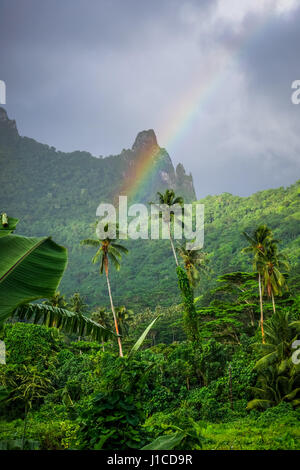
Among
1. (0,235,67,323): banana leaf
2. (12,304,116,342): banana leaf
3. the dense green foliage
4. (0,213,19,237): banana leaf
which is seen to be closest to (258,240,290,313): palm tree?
the dense green foliage

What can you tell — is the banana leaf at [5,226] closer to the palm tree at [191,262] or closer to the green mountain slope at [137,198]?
the palm tree at [191,262]

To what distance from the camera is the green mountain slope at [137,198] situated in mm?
76062

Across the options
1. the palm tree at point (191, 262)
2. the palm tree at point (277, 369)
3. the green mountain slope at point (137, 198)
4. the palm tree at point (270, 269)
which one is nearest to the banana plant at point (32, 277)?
the palm tree at point (277, 369)

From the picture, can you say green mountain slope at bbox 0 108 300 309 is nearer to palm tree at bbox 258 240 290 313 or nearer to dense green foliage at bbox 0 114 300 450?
dense green foliage at bbox 0 114 300 450

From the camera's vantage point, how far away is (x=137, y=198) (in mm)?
186375

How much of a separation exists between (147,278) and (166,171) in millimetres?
113192

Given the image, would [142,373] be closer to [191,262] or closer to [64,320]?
[64,320]

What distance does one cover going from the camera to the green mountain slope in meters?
76.1

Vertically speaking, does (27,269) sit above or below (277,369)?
above

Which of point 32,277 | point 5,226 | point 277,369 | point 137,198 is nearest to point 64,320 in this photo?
point 32,277

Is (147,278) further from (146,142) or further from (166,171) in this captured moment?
(146,142)

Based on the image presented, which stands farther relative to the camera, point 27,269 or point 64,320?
point 64,320

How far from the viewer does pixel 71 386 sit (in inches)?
725

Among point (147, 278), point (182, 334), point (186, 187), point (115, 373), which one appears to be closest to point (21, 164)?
point (186, 187)
